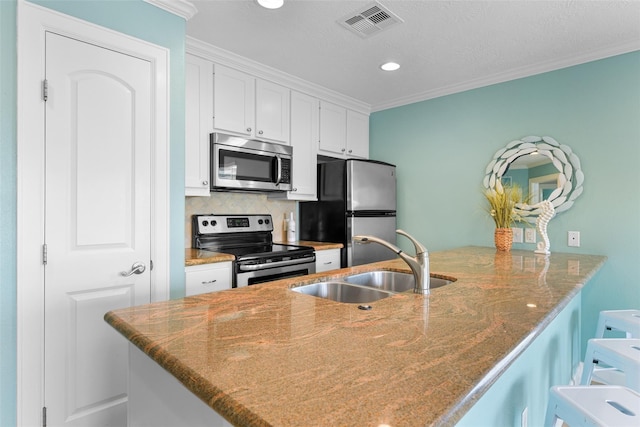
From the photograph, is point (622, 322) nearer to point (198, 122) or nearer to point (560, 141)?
point (560, 141)

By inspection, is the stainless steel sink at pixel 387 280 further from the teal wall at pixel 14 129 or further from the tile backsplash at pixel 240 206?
the tile backsplash at pixel 240 206

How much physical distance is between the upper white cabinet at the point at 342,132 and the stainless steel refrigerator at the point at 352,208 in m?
0.27

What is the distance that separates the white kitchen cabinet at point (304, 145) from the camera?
130 inches

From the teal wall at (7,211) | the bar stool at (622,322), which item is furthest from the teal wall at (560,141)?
the teal wall at (7,211)

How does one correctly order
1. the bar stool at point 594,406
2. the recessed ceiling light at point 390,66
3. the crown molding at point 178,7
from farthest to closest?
the recessed ceiling light at point 390,66
the crown molding at point 178,7
the bar stool at point 594,406

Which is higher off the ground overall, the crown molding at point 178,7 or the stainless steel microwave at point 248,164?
the crown molding at point 178,7

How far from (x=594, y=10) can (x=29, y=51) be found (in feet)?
10.00

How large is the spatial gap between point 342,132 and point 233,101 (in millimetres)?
1341

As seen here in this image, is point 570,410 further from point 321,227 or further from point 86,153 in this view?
point 321,227

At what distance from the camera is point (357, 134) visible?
4.01 meters

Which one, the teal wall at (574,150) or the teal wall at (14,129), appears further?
the teal wall at (574,150)

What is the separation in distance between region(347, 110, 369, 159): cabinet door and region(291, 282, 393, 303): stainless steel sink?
2428 mm

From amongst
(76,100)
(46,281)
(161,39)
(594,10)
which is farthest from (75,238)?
(594,10)

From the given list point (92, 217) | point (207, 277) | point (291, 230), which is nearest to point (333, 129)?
point (291, 230)
